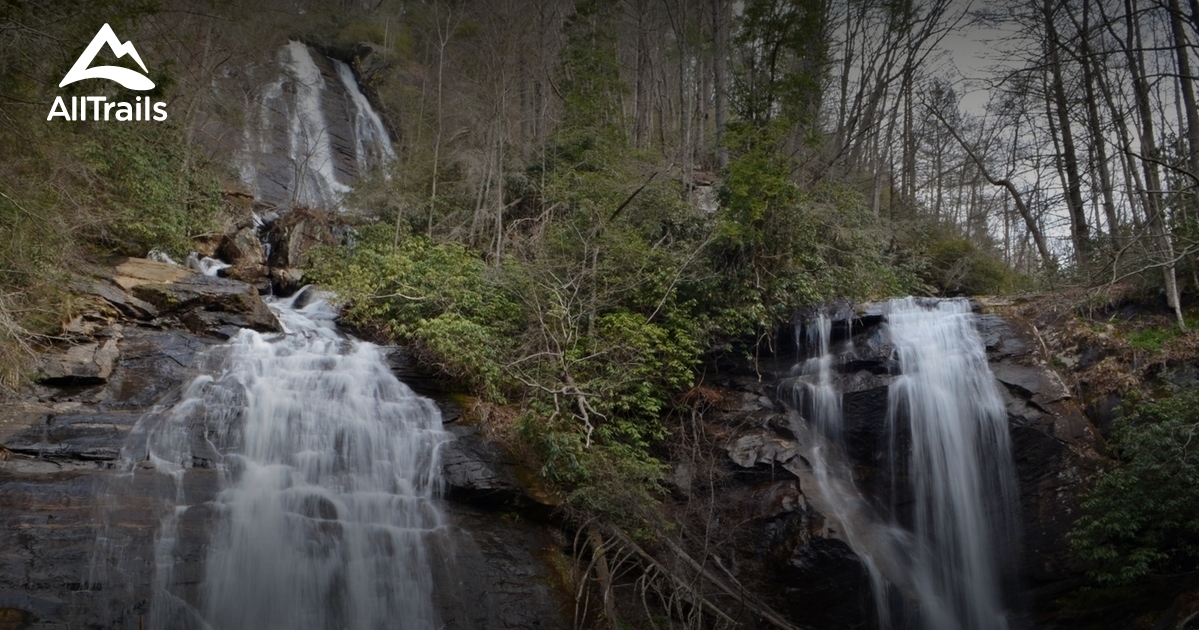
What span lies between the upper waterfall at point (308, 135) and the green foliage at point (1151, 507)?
16498mm

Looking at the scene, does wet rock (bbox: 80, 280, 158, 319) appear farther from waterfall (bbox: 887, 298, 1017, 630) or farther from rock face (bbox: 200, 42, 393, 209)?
waterfall (bbox: 887, 298, 1017, 630)

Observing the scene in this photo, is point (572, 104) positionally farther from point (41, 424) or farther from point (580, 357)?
point (41, 424)

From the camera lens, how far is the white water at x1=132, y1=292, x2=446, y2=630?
7.34 m

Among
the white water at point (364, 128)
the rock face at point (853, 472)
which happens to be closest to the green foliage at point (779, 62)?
the rock face at point (853, 472)

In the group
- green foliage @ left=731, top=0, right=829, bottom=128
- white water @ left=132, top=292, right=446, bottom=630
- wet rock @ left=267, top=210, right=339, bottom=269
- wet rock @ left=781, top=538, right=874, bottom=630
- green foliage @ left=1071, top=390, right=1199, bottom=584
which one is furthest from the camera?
wet rock @ left=267, top=210, right=339, bottom=269

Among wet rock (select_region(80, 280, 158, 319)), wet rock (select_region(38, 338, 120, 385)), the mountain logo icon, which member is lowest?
wet rock (select_region(38, 338, 120, 385))

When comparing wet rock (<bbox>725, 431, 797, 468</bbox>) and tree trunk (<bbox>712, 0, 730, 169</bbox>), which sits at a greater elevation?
tree trunk (<bbox>712, 0, 730, 169</bbox>)

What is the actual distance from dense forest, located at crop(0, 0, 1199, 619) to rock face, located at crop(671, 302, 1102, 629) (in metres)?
0.61

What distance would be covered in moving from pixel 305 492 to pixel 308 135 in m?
17.3

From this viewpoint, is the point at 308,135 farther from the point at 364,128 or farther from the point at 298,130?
the point at 364,128

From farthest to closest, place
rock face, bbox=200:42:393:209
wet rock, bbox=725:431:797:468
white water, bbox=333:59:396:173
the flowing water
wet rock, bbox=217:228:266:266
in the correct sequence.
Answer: white water, bbox=333:59:396:173, rock face, bbox=200:42:393:209, wet rock, bbox=217:228:266:266, wet rock, bbox=725:431:797:468, the flowing water

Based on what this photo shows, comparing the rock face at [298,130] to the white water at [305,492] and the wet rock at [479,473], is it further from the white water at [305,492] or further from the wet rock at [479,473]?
the wet rock at [479,473]

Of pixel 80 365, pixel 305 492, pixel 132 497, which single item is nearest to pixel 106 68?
pixel 80 365

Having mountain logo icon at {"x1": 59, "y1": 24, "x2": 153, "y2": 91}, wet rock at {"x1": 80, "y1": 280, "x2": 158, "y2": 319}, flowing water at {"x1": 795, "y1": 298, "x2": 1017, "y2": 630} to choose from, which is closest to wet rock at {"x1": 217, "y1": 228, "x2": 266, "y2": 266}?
wet rock at {"x1": 80, "y1": 280, "x2": 158, "y2": 319}
